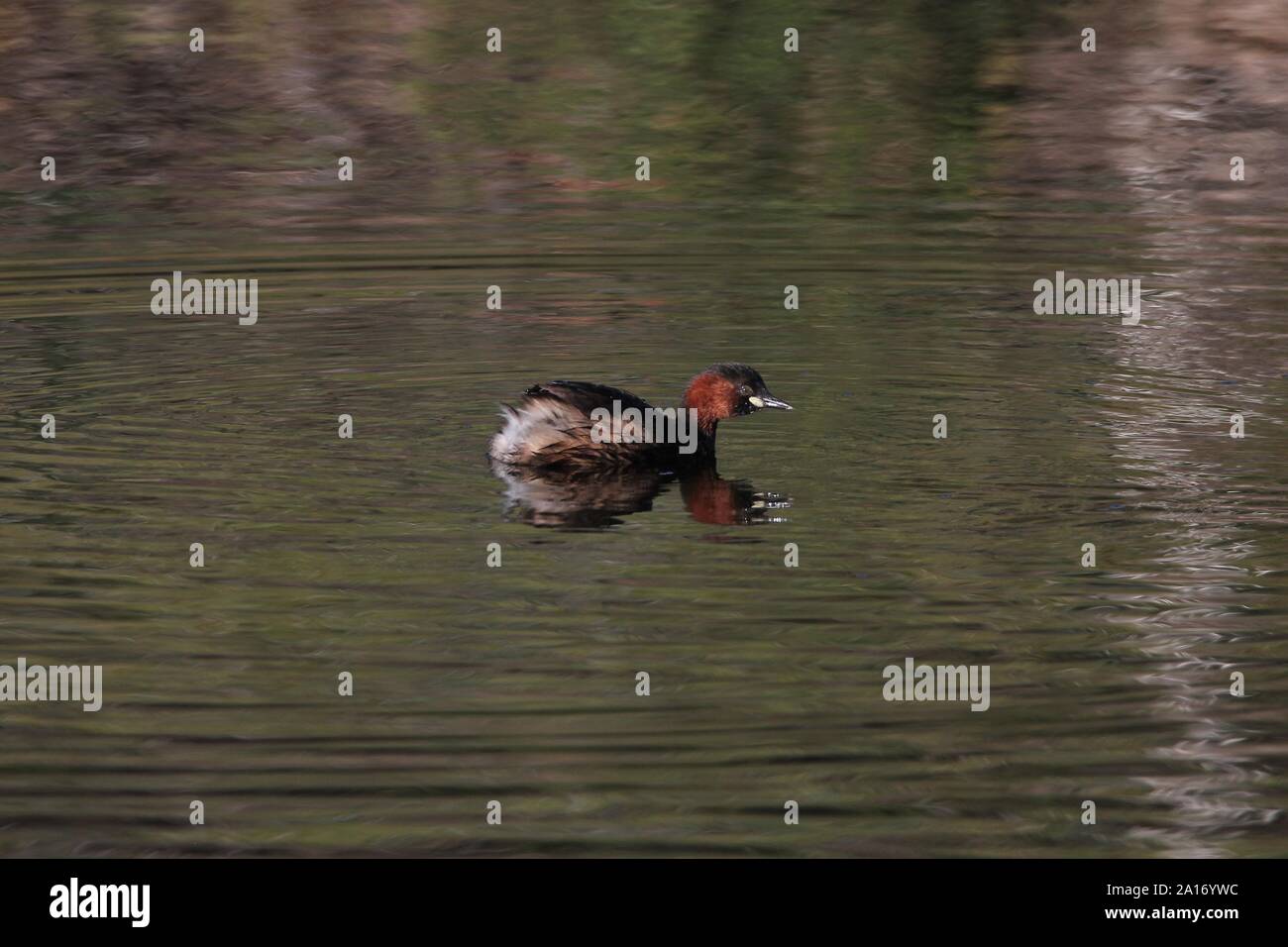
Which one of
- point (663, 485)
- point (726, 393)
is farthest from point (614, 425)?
point (726, 393)

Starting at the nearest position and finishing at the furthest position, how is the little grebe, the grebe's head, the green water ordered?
1. the green water
2. the little grebe
3. the grebe's head

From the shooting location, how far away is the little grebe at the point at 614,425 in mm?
10602

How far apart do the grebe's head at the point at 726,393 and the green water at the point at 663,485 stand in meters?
0.30

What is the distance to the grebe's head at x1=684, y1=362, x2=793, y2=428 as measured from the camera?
432 inches

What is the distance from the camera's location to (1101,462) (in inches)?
413

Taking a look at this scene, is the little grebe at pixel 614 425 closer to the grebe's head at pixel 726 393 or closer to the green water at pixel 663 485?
the grebe's head at pixel 726 393

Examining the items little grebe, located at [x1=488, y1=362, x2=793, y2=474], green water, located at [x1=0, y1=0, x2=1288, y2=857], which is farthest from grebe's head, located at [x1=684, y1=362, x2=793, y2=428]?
green water, located at [x1=0, y1=0, x2=1288, y2=857]

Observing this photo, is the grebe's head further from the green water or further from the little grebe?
the green water

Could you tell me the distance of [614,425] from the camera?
10.7 meters

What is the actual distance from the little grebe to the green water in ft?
0.83

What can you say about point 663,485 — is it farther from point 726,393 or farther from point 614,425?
point 726,393

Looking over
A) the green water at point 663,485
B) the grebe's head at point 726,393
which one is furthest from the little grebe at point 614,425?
the green water at point 663,485

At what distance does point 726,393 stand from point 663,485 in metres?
0.63

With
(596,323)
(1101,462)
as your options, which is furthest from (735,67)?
(1101,462)
